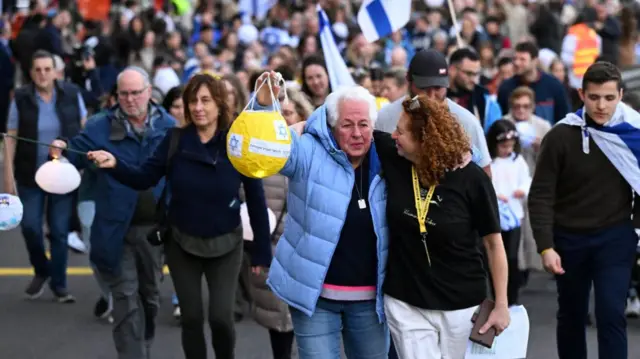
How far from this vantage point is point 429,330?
6109 mm

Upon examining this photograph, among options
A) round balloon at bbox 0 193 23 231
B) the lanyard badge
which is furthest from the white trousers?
round balloon at bbox 0 193 23 231

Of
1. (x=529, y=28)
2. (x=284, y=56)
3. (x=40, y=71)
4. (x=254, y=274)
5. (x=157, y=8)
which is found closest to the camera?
(x=254, y=274)

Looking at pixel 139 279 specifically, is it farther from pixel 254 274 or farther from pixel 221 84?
pixel 221 84

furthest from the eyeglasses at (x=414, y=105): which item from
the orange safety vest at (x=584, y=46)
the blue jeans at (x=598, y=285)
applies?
the orange safety vest at (x=584, y=46)

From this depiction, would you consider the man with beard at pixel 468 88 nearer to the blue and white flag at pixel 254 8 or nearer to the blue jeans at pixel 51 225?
the blue jeans at pixel 51 225

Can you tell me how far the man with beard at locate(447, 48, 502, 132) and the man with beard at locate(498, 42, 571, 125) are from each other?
5.36 ft

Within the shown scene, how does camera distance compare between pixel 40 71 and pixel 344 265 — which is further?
pixel 40 71

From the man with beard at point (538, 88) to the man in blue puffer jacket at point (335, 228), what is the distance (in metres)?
6.56

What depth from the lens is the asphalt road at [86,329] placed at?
916 centimetres

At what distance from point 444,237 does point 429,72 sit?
1.86 m

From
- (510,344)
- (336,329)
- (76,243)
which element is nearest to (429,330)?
(510,344)

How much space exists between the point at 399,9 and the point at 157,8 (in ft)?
47.3

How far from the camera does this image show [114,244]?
8.35 meters

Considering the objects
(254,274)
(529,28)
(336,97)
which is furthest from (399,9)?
(529,28)
